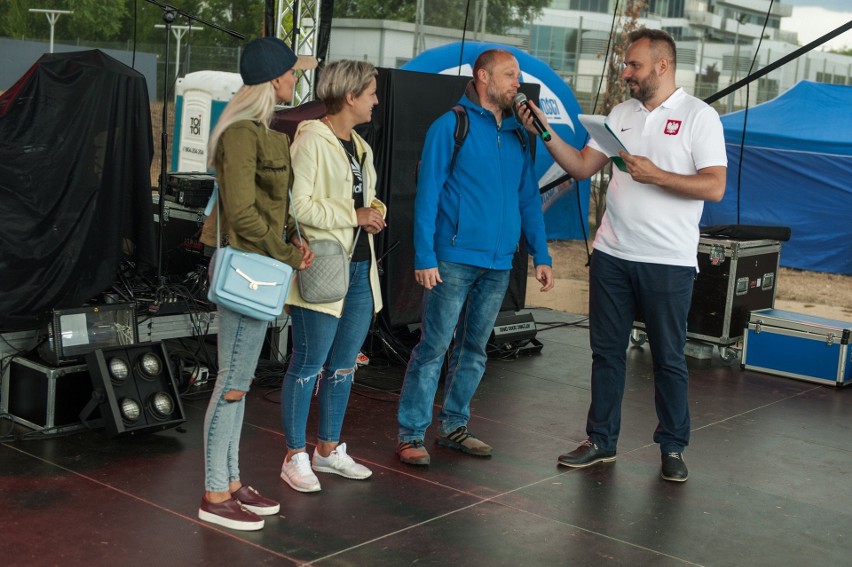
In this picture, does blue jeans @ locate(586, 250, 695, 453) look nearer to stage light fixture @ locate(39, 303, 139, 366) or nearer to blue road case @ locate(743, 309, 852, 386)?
stage light fixture @ locate(39, 303, 139, 366)

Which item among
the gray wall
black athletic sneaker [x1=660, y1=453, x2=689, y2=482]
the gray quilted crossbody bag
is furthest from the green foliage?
black athletic sneaker [x1=660, y1=453, x2=689, y2=482]

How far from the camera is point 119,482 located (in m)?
3.91

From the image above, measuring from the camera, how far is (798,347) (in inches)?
258

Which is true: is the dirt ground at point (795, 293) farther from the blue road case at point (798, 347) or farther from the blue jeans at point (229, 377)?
the blue jeans at point (229, 377)

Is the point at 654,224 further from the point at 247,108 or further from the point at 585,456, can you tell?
the point at 247,108

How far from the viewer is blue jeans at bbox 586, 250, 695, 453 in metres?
4.23

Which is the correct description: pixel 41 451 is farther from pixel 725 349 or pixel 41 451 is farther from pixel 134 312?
pixel 725 349

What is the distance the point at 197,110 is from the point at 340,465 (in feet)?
32.6

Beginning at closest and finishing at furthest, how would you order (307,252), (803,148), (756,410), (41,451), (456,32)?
(307,252)
(41,451)
(756,410)
(803,148)
(456,32)

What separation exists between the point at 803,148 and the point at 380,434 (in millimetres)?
8603

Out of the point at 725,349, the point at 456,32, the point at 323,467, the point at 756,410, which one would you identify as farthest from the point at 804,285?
the point at 323,467

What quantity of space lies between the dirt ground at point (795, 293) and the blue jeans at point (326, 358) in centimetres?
643

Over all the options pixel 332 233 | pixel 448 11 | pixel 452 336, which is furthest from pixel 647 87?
pixel 448 11

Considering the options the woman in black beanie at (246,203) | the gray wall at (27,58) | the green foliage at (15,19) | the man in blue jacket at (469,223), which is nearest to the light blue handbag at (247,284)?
the woman in black beanie at (246,203)
